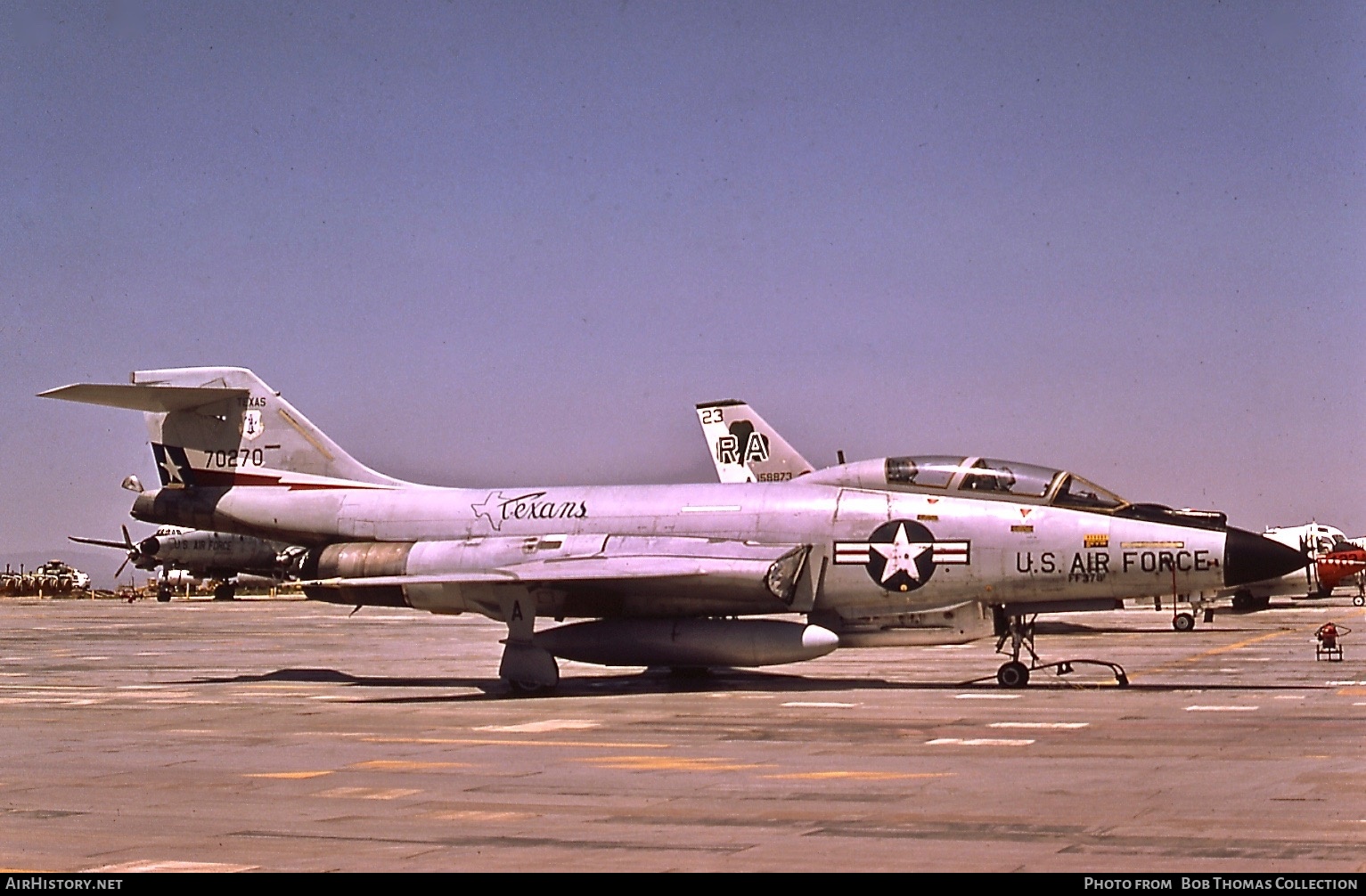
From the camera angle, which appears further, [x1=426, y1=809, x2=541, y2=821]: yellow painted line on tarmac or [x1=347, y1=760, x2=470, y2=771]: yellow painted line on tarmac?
[x1=347, y1=760, x2=470, y2=771]: yellow painted line on tarmac

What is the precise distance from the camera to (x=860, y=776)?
36.7 ft

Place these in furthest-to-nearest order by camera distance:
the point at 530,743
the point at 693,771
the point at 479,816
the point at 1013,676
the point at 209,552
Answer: the point at 209,552
the point at 1013,676
the point at 530,743
the point at 693,771
the point at 479,816

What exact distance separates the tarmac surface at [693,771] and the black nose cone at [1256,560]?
4.79 feet

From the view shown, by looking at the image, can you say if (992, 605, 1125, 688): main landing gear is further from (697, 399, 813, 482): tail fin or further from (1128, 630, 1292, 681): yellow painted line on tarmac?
(697, 399, 813, 482): tail fin

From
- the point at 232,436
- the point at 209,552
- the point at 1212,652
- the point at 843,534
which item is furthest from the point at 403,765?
the point at 209,552

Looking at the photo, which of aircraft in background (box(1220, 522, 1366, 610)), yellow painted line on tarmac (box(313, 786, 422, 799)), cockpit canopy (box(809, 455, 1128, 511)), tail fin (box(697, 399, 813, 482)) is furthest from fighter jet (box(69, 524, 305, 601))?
yellow painted line on tarmac (box(313, 786, 422, 799))

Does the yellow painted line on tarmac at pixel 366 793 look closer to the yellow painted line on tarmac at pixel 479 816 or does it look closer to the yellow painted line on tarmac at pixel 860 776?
the yellow painted line on tarmac at pixel 479 816

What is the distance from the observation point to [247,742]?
14.0 m

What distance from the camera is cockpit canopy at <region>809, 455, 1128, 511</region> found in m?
19.3

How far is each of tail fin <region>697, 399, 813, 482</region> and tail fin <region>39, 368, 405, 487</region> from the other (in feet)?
58.6

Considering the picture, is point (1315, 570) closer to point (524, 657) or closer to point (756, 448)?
point (756, 448)

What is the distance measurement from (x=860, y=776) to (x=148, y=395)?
15.7m

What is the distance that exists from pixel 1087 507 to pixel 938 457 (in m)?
2.07

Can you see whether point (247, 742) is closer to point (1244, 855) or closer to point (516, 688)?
point (516, 688)
